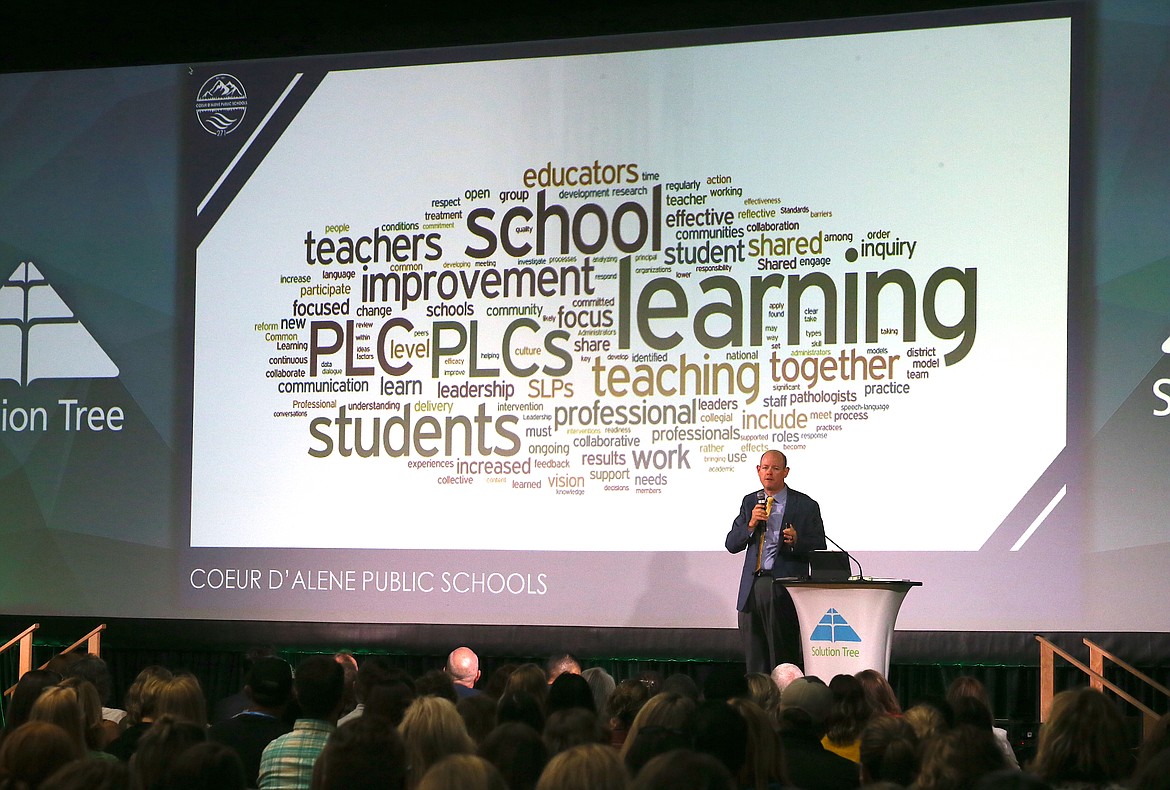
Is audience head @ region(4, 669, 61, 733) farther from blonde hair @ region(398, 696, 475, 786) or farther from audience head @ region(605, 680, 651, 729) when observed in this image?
audience head @ region(605, 680, 651, 729)

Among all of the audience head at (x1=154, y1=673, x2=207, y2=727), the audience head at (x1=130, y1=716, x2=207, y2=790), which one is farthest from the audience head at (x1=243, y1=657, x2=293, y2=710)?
the audience head at (x1=130, y1=716, x2=207, y2=790)

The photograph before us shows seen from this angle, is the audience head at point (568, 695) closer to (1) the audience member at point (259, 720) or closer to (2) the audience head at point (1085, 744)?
(1) the audience member at point (259, 720)

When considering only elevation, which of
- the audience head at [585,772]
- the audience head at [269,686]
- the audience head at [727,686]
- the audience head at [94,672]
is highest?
the audience head at [585,772]

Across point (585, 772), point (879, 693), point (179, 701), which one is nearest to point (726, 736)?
point (585, 772)

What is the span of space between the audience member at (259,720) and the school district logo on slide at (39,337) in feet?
17.9

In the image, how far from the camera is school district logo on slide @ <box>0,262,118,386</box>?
9.30 metres

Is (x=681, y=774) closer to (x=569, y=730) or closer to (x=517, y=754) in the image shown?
(x=517, y=754)

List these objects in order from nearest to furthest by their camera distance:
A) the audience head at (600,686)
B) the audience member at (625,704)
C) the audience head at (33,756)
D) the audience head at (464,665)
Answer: the audience head at (33,756) → the audience member at (625,704) → the audience head at (600,686) → the audience head at (464,665)

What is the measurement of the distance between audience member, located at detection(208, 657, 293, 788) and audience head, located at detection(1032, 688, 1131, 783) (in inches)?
85.0

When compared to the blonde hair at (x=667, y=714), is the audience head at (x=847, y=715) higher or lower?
lower

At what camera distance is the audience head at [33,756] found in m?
3.00

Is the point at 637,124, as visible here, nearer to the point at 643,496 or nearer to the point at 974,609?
the point at 643,496

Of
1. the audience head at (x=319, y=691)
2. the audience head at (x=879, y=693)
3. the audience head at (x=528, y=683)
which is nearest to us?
the audience head at (x=319, y=691)

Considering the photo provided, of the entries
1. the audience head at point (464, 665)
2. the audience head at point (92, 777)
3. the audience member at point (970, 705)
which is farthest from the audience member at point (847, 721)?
the audience head at point (464, 665)
